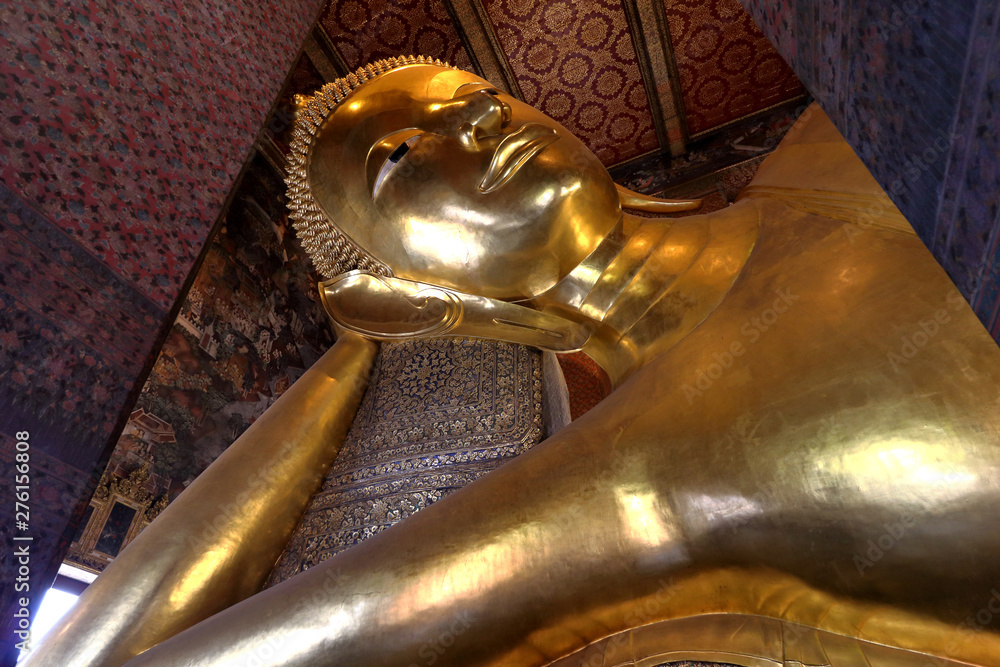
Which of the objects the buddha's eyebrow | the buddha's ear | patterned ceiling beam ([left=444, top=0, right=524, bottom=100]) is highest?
patterned ceiling beam ([left=444, top=0, right=524, bottom=100])

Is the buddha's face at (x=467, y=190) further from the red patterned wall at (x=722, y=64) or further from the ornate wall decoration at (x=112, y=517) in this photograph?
the red patterned wall at (x=722, y=64)

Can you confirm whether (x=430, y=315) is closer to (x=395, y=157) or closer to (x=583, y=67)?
(x=395, y=157)

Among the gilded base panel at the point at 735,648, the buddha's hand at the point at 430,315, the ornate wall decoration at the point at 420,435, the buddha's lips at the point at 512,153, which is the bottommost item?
the gilded base panel at the point at 735,648

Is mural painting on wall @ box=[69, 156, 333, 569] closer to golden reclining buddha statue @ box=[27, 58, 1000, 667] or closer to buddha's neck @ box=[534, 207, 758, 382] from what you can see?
golden reclining buddha statue @ box=[27, 58, 1000, 667]

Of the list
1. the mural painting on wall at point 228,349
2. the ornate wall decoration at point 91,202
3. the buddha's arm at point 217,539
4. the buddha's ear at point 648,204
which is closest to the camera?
the ornate wall decoration at point 91,202

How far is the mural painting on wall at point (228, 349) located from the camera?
270 centimetres

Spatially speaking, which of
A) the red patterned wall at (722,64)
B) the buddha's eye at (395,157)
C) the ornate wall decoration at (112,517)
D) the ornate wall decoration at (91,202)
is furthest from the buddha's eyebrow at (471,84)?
the red patterned wall at (722,64)

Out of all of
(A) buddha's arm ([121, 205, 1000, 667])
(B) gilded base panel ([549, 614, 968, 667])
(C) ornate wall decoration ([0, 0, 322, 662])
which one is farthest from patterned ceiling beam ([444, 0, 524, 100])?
(B) gilded base panel ([549, 614, 968, 667])

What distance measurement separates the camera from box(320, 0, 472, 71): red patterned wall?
350 cm

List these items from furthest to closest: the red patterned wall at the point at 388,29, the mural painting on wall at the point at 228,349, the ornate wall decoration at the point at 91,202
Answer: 1. the red patterned wall at the point at 388,29
2. the mural painting on wall at the point at 228,349
3. the ornate wall decoration at the point at 91,202

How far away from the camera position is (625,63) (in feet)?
12.7

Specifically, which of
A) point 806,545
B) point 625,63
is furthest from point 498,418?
point 625,63

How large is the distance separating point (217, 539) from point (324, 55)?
2774 millimetres

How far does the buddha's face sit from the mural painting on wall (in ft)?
2.83
